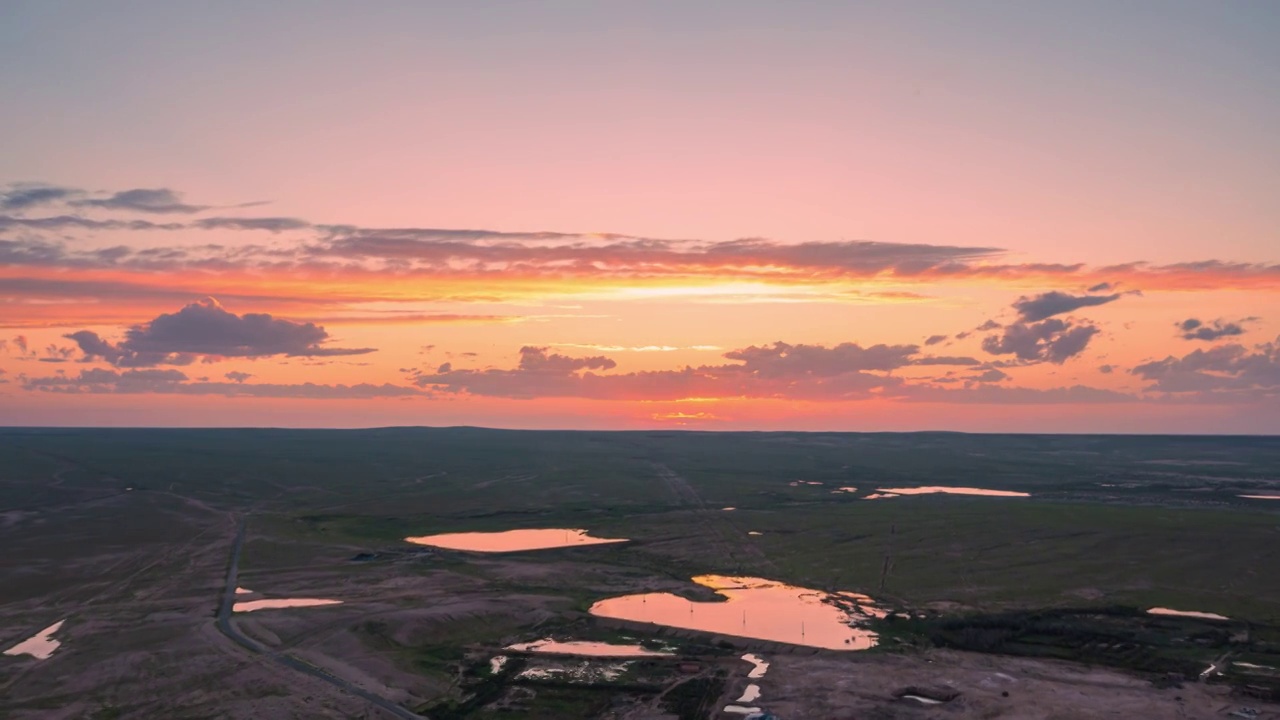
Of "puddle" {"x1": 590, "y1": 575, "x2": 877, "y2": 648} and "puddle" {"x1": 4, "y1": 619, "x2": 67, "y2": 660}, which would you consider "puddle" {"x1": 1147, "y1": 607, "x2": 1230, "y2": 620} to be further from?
"puddle" {"x1": 4, "y1": 619, "x2": 67, "y2": 660}

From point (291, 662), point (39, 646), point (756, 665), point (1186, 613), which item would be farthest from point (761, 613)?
Result: point (39, 646)

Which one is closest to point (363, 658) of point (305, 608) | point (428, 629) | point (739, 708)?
point (428, 629)

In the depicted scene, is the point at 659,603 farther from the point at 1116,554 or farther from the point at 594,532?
the point at 1116,554

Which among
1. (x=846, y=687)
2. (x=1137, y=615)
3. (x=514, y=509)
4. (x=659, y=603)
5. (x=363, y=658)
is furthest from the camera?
(x=514, y=509)

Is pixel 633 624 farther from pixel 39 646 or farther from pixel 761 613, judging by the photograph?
pixel 39 646

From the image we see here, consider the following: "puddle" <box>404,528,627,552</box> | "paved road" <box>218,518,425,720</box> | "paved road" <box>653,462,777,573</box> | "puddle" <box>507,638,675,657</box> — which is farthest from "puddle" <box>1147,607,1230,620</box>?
"puddle" <box>404,528,627,552</box>

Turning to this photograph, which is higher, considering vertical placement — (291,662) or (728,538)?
(291,662)
